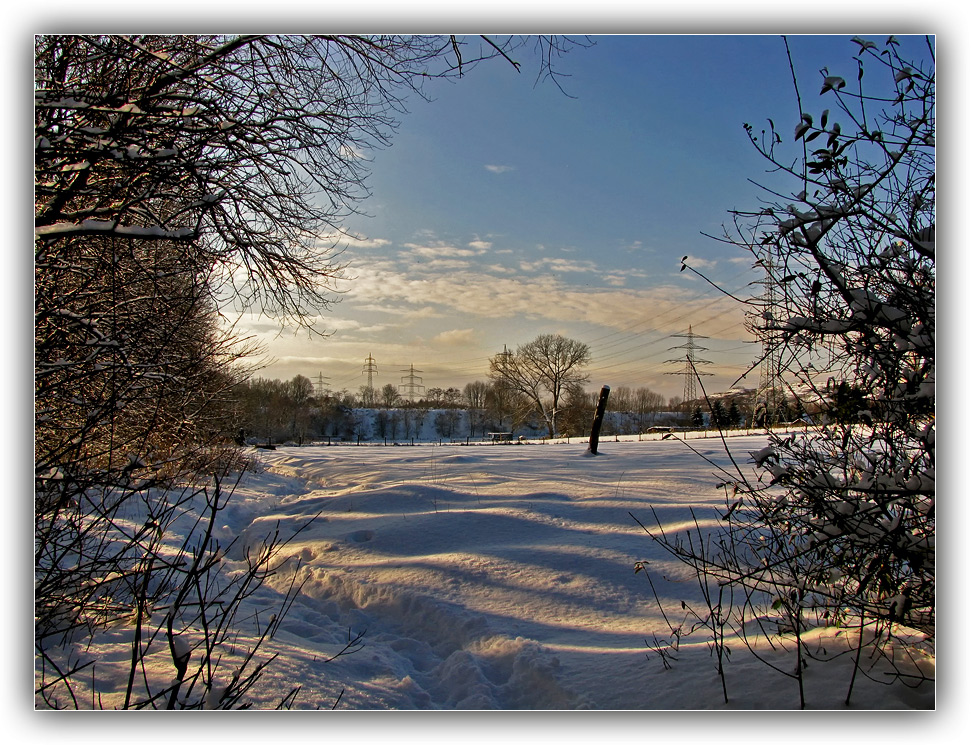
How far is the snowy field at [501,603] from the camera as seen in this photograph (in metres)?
2.73

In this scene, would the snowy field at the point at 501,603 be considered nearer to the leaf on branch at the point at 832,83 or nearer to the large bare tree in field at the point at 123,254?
the large bare tree in field at the point at 123,254

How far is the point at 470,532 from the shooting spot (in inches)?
230

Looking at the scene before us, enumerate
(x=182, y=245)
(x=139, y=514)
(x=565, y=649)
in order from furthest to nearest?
(x=139, y=514) → (x=182, y=245) → (x=565, y=649)

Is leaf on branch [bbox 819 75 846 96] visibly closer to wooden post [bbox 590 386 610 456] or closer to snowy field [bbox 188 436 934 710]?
snowy field [bbox 188 436 934 710]

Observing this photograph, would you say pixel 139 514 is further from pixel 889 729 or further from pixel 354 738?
pixel 889 729

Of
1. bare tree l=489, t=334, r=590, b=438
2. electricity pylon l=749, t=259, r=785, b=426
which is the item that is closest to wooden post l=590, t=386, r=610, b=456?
electricity pylon l=749, t=259, r=785, b=426

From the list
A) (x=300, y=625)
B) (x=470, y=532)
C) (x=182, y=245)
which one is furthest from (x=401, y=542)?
(x=182, y=245)

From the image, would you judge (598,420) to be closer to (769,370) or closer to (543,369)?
(769,370)

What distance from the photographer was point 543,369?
46.0m

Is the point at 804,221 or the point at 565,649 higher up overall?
the point at 804,221

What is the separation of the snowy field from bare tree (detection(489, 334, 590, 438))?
36789 millimetres

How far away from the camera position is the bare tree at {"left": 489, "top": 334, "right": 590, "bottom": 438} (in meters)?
45.2

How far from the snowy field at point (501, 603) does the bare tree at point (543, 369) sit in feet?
121

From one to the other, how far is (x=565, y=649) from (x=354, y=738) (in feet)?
4.51
